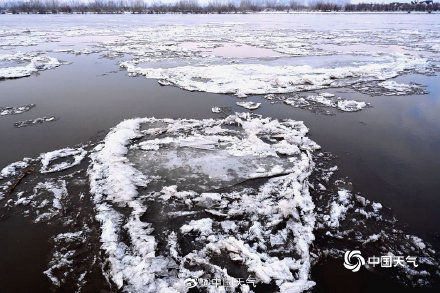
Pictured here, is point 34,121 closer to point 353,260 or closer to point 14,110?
point 14,110

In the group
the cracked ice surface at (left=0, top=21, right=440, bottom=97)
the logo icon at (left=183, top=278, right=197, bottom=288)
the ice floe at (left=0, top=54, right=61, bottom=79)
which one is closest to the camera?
the logo icon at (left=183, top=278, right=197, bottom=288)

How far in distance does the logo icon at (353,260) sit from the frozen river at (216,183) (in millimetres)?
72

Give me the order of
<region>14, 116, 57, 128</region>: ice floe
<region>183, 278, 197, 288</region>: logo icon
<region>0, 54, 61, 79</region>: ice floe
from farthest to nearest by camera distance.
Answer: <region>0, 54, 61, 79</region>: ice floe → <region>14, 116, 57, 128</region>: ice floe → <region>183, 278, 197, 288</region>: logo icon

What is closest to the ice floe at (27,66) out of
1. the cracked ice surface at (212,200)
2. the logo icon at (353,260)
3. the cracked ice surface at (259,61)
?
the cracked ice surface at (259,61)

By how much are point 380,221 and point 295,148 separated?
2.08 meters

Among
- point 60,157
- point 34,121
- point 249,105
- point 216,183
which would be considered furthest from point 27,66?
point 216,183

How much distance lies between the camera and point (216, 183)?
4469 mm

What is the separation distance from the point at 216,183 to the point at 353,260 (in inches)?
83.3

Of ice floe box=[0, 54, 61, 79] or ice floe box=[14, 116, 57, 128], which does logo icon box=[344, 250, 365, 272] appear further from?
ice floe box=[0, 54, 61, 79]

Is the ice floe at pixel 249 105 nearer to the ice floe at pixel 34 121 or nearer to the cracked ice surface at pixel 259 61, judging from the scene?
the cracked ice surface at pixel 259 61

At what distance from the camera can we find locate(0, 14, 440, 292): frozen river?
10.3 feet

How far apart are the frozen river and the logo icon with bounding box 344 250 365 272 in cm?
7

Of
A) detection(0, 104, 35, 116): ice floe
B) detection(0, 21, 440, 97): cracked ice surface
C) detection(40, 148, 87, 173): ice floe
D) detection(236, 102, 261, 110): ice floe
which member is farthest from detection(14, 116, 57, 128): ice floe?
detection(236, 102, 261, 110): ice floe

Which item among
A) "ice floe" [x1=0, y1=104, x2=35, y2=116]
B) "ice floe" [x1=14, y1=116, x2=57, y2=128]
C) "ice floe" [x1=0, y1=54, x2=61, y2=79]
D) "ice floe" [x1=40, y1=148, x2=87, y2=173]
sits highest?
"ice floe" [x1=0, y1=54, x2=61, y2=79]
